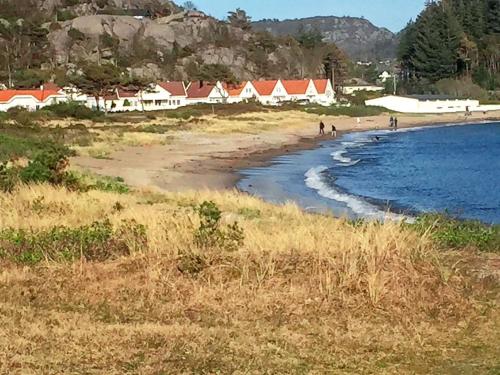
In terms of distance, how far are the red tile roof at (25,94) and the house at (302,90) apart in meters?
42.6

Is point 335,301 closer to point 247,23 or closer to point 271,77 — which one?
point 271,77

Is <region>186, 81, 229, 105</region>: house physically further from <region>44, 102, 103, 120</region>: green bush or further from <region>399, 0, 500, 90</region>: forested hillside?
<region>399, 0, 500, 90</region>: forested hillside

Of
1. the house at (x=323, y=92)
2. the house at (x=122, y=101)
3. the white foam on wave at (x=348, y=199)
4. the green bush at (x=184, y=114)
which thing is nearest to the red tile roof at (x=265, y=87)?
the house at (x=323, y=92)

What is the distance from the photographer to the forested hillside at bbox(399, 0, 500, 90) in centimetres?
14438

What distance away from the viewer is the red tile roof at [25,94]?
88713 millimetres

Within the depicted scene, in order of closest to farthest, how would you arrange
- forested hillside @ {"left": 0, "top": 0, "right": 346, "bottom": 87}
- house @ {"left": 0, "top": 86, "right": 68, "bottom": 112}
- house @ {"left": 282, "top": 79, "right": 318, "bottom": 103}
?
house @ {"left": 0, "top": 86, "right": 68, "bottom": 112}
house @ {"left": 282, "top": 79, "right": 318, "bottom": 103}
forested hillside @ {"left": 0, "top": 0, "right": 346, "bottom": 87}

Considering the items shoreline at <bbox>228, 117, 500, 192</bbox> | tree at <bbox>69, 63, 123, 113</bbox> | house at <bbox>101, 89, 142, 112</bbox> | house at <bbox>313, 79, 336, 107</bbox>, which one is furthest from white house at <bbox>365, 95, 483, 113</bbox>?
tree at <bbox>69, 63, 123, 113</bbox>

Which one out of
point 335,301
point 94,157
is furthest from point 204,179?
point 335,301

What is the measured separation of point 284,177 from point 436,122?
2791 inches

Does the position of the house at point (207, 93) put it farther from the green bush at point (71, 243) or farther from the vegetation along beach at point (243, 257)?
the green bush at point (71, 243)

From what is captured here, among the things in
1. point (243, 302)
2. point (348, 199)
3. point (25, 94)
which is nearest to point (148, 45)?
point (25, 94)

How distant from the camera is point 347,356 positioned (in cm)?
666

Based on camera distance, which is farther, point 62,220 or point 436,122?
point 436,122

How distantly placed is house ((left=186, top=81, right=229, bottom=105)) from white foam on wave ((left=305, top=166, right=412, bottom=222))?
7539cm
